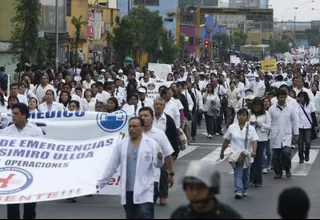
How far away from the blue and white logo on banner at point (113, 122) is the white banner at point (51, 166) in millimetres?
1923

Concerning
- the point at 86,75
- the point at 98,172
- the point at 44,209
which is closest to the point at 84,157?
the point at 98,172

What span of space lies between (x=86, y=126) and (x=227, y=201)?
2.44 metres

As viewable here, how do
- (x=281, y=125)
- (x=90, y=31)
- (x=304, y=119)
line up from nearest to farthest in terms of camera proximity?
(x=281, y=125) → (x=304, y=119) → (x=90, y=31)

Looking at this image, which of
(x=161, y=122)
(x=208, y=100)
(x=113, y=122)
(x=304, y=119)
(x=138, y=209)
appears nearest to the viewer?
(x=138, y=209)

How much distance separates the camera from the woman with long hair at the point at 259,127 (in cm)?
1673

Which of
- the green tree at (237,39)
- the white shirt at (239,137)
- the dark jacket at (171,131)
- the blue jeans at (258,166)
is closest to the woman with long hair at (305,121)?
the blue jeans at (258,166)

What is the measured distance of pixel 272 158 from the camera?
1850 cm

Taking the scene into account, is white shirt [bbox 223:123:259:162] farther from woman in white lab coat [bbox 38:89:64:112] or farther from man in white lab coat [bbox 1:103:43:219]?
man in white lab coat [bbox 1:103:43:219]

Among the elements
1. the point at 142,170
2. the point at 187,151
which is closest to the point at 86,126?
the point at 142,170

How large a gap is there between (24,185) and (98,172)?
0.86 meters

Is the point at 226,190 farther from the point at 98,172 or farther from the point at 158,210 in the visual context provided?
the point at 98,172

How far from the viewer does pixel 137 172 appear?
34.0 ft

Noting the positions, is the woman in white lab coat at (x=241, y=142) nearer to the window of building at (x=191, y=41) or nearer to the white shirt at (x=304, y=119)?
the white shirt at (x=304, y=119)

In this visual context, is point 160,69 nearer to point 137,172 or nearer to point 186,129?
point 186,129
